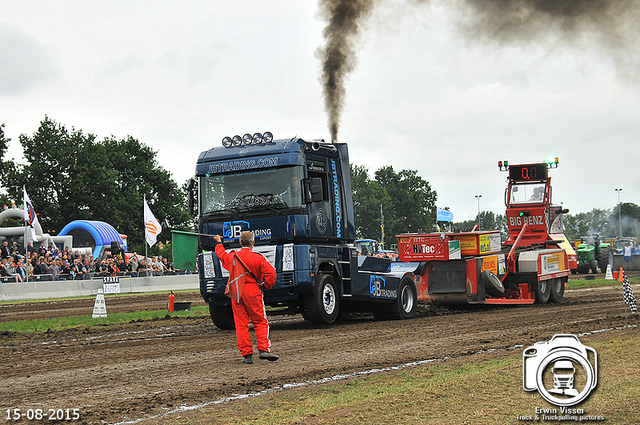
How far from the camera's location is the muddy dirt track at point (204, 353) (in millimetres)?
6887

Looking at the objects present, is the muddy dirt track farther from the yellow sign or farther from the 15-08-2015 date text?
the yellow sign

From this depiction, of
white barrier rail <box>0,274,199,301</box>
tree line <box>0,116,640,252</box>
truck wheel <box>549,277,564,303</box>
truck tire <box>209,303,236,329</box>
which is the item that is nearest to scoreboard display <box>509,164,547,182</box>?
truck wheel <box>549,277,564,303</box>

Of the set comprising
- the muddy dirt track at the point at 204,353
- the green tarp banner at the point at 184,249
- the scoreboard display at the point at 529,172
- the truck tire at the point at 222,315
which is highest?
the scoreboard display at the point at 529,172

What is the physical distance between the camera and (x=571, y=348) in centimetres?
646

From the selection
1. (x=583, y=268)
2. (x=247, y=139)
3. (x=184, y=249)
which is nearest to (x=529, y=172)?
(x=247, y=139)

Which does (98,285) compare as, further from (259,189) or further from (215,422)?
(215,422)

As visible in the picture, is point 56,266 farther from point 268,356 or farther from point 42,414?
point 42,414

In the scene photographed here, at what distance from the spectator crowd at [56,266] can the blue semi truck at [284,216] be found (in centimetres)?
1678

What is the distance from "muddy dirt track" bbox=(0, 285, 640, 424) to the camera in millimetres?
6887

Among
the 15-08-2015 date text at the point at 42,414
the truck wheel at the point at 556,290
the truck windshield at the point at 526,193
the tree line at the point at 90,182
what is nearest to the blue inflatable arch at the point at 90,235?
the tree line at the point at 90,182

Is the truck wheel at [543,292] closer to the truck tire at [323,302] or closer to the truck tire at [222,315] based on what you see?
the truck tire at [323,302]

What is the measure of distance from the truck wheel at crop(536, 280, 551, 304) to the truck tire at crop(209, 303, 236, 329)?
8714mm

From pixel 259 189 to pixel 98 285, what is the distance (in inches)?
755

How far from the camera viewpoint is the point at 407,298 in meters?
15.8
